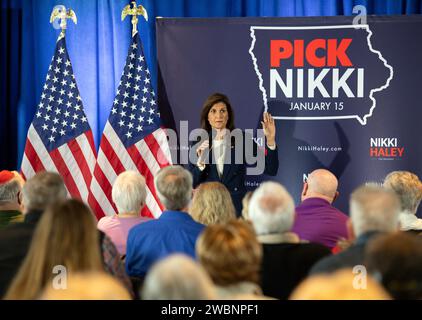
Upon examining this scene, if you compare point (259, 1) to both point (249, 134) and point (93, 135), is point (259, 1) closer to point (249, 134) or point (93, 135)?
point (249, 134)

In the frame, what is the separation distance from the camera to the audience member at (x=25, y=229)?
3.08 meters

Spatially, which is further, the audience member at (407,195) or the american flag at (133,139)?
the american flag at (133,139)

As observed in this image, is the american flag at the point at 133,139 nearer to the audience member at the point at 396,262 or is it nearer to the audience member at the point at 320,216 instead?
the audience member at the point at 320,216

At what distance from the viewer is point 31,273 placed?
8.09ft

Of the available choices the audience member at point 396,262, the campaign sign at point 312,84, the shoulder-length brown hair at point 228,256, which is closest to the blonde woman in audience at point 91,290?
the shoulder-length brown hair at point 228,256

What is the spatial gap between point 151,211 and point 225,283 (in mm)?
3612

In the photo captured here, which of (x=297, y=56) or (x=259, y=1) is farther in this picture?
(x=259, y=1)

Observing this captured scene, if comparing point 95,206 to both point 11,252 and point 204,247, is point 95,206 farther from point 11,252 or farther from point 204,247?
point 204,247

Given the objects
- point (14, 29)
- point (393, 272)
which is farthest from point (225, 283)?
point (14, 29)

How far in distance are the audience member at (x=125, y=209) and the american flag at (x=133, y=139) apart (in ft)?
5.87

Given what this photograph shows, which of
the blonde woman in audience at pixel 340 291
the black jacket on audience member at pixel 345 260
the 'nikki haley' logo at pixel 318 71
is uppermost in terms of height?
the 'nikki haley' logo at pixel 318 71

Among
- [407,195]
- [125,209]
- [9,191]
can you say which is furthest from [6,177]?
[407,195]

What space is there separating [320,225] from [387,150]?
2339 millimetres

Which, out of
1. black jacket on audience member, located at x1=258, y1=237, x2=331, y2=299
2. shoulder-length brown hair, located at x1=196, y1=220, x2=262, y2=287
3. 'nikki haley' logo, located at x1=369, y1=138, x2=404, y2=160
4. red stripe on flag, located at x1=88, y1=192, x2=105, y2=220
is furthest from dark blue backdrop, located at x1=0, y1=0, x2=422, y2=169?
shoulder-length brown hair, located at x1=196, y1=220, x2=262, y2=287
